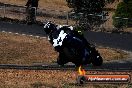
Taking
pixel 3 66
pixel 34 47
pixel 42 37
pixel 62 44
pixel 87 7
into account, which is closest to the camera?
pixel 62 44

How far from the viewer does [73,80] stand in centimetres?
1512

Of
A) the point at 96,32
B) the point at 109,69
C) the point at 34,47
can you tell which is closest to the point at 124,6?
the point at 96,32

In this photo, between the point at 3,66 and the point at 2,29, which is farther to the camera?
the point at 2,29

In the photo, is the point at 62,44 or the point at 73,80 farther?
the point at 73,80

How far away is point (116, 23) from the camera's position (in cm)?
3284

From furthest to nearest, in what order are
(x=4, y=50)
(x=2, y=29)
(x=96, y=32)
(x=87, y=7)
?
1. (x=87, y=7)
2. (x=96, y=32)
3. (x=2, y=29)
4. (x=4, y=50)

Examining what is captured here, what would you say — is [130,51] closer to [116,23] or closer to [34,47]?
[34,47]

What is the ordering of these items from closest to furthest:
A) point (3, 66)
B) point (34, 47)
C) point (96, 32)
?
1. point (3, 66)
2. point (34, 47)
3. point (96, 32)

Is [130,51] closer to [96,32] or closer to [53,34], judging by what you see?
[96,32]

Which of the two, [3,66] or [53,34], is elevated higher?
[53,34]

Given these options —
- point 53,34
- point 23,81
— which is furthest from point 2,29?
point 53,34

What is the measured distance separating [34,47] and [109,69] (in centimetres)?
723

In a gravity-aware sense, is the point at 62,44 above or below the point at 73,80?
above

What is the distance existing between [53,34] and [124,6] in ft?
93.9
